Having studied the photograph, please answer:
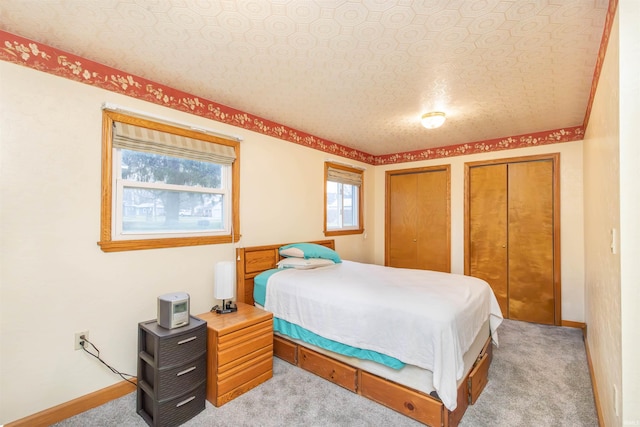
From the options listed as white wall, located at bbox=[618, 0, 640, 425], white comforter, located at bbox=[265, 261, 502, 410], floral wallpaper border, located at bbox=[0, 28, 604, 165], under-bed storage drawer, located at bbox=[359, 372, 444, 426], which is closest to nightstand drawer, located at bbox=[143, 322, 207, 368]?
white comforter, located at bbox=[265, 261, 502, 410]

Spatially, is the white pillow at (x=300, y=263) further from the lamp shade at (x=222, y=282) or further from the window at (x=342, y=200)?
the window at (x=342, y=200)

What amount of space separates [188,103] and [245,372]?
91.6 inches

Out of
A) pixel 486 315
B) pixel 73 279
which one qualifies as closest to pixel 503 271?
pixel 486 315

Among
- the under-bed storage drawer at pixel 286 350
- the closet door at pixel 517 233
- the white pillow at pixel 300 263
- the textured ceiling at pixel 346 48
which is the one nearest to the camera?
the textured ceiling at pixel 346 48

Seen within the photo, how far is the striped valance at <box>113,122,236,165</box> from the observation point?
223 centimetres

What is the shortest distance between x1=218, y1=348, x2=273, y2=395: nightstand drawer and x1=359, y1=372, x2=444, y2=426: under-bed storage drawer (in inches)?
30.4

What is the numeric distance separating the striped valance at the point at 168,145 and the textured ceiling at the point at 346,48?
425 millimetres

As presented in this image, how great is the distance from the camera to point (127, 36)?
1.79 metres

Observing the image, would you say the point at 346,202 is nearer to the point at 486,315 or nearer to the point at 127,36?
the point at 486,315

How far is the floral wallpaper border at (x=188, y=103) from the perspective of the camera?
6.03ft

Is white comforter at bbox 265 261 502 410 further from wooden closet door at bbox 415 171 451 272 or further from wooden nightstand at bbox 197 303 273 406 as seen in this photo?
wooden closet door at bbox 415 171 451 272

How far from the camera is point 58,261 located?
1941 mm

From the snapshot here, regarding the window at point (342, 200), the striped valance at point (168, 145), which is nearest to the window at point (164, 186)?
the striped valance at point (168, 145)

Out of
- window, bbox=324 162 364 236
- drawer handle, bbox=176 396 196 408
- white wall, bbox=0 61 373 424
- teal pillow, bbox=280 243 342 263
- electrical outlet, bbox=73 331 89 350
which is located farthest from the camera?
window, bbox=324 162 364 236
